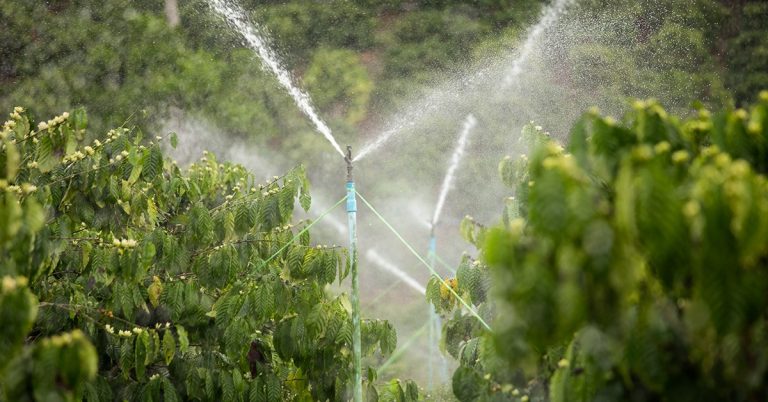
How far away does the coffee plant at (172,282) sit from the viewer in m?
3.69

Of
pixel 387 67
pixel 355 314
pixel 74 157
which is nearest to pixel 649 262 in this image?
pixel 355 314

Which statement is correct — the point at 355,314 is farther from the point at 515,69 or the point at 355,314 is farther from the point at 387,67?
the point at 387,67

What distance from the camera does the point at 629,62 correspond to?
1527 centimetres

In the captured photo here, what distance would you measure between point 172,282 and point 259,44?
1391 centimetres

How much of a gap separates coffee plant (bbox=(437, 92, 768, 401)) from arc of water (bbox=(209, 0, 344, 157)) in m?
14.5

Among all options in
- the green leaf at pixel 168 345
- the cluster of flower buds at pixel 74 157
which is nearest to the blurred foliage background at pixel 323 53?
the cluster of flower buds at pixel 74 157

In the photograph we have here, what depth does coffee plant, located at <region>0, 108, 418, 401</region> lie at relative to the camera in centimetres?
369

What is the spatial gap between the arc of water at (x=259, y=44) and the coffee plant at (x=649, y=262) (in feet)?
47.5

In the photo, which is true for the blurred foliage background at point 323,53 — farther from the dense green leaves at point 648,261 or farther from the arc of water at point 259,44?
the dense green leaves at point 648,261

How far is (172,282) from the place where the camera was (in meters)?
4.35

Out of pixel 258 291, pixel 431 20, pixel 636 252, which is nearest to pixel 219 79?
pixel 431 20

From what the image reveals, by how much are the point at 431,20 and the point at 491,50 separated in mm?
1378

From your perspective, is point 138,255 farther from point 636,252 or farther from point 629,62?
point 629,62

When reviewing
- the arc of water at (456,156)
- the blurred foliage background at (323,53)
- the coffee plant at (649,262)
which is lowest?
the coffee plant at (649,262)
